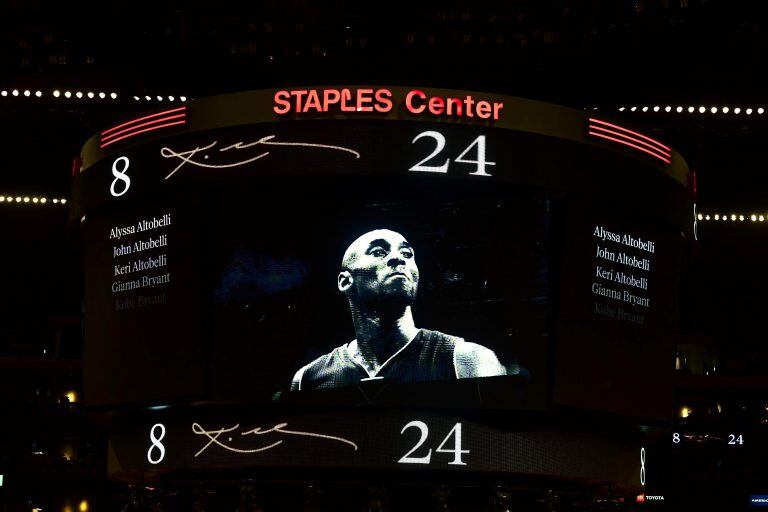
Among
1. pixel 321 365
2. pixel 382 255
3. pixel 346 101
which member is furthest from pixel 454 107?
pixel 321 365

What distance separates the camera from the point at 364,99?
567 inches

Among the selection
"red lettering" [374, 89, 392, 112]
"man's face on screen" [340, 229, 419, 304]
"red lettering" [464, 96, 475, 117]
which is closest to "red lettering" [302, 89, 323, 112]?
"red lettering" [374, 89, 392, 112]

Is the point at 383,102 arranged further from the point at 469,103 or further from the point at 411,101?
the point at 469,103

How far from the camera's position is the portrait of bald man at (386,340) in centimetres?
1414

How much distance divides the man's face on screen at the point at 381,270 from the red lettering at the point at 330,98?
5.57 feet

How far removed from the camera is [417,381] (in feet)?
46.3

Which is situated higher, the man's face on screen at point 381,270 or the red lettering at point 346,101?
the red lettering at point 346,101

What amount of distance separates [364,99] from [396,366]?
3321mm

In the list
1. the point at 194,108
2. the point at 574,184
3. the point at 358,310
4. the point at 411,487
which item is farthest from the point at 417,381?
the point at 194,108
